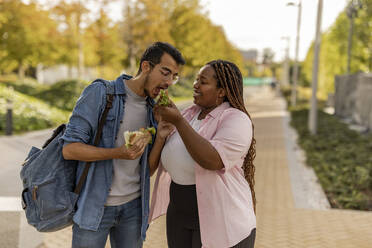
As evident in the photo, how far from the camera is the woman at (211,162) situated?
6.76 ft

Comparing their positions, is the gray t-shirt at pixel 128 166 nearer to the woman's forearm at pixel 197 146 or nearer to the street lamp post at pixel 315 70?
the woman's forearm at pixel 197 146

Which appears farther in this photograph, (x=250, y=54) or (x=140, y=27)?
(x=250, y=54)

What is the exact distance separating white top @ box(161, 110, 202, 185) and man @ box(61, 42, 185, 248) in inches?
5.0

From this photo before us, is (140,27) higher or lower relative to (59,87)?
higher

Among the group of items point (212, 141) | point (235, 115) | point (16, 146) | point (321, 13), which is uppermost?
point (321, 13)

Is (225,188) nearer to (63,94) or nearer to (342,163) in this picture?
(342,163)

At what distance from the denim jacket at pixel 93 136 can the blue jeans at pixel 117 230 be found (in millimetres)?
72

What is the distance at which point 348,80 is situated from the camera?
19.9 meters

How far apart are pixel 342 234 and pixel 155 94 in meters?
3.82

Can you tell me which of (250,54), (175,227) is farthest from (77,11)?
(250,54)

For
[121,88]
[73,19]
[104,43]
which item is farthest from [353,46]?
[121,88]

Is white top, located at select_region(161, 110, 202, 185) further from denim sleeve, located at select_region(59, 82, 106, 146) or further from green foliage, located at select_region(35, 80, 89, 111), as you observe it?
green foliage, located at select_region(35, 80, 89, 111)

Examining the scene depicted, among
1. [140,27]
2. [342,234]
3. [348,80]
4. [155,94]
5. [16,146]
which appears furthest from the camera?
[140,27]

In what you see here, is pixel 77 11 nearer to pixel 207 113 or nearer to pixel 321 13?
pixel 321 13
